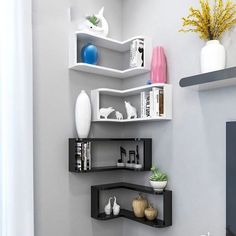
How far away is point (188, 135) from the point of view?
6.32 ft

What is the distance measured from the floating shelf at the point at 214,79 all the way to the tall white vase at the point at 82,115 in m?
0.76

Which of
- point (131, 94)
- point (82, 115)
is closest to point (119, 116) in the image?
point (131, 94)

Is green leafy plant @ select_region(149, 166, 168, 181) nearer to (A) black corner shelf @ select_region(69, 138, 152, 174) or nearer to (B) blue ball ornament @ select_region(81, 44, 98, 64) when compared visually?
(A) black corner shelf @ select_region(69, 138, 152, 174)

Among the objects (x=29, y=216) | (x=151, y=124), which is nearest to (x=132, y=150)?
(x=151, y=124)

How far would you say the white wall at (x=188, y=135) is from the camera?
1.73m

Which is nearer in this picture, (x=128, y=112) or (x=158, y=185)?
(x=158, y=185)

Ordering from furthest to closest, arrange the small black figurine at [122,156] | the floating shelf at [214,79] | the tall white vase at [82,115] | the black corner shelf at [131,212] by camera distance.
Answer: the small black figurine at [122,156]
the tall white vase at [82,115]
the black corner shelf at [131,212]
the floating shelf at [214,79]

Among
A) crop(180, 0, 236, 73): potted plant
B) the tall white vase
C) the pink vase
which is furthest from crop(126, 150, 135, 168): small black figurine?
crop(180, 0, 236, 73): potted plant

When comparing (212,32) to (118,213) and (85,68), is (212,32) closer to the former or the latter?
(85,68)

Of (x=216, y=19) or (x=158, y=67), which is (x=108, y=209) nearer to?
(x=158, y=67)

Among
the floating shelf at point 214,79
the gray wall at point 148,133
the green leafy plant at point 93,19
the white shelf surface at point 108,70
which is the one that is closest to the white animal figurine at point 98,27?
the green leafy plant at point 93,19

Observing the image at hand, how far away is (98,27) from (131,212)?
5.00 ft

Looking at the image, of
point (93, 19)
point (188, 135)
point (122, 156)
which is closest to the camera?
point (188, 135)

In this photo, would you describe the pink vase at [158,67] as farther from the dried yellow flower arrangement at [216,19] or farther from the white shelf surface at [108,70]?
the dried yellow flower arrangement at [216,19]
